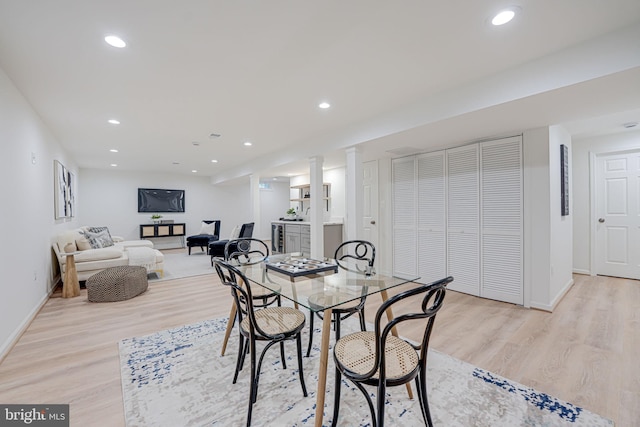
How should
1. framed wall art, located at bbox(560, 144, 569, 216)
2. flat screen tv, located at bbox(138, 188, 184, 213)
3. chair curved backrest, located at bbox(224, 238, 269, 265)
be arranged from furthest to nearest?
flat screen tv, located at bbox(138, 188, 184, 213) < framed wall art, located at bbox(560, 144, 569, 216) < chair curved backrest, located at bbox(224, 238, 269, 265)

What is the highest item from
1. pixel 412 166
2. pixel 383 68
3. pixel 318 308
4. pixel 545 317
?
pixel 383 68

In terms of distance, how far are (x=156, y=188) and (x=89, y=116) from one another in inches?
219

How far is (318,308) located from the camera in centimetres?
151

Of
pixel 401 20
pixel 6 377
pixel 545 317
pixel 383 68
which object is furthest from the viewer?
pixel 545 317

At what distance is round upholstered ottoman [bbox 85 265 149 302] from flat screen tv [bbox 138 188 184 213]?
534cm

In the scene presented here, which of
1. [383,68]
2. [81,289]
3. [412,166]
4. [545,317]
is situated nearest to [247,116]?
[383,68]

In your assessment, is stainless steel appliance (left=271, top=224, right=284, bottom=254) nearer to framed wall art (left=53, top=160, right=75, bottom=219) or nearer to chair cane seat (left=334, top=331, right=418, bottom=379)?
framed wall art (left=53, top=160, right=75, bottom=219)

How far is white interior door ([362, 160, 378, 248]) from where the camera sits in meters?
5.02

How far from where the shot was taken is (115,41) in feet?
6.57

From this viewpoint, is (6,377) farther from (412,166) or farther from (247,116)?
(412,166)

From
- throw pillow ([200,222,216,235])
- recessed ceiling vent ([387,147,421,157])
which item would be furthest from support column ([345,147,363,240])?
throw pillow ([200,222,216,235])

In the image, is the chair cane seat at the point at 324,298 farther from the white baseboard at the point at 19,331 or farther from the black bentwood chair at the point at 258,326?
the white baseboard at the point at 19,331

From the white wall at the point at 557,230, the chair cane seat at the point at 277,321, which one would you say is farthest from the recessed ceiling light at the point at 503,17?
the chair cane seat at the point at 277,321

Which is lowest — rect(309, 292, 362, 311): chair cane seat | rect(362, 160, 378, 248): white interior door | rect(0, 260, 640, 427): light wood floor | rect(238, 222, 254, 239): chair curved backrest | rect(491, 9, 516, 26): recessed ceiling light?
rect(0, 260, 640, 427): light wood floor
